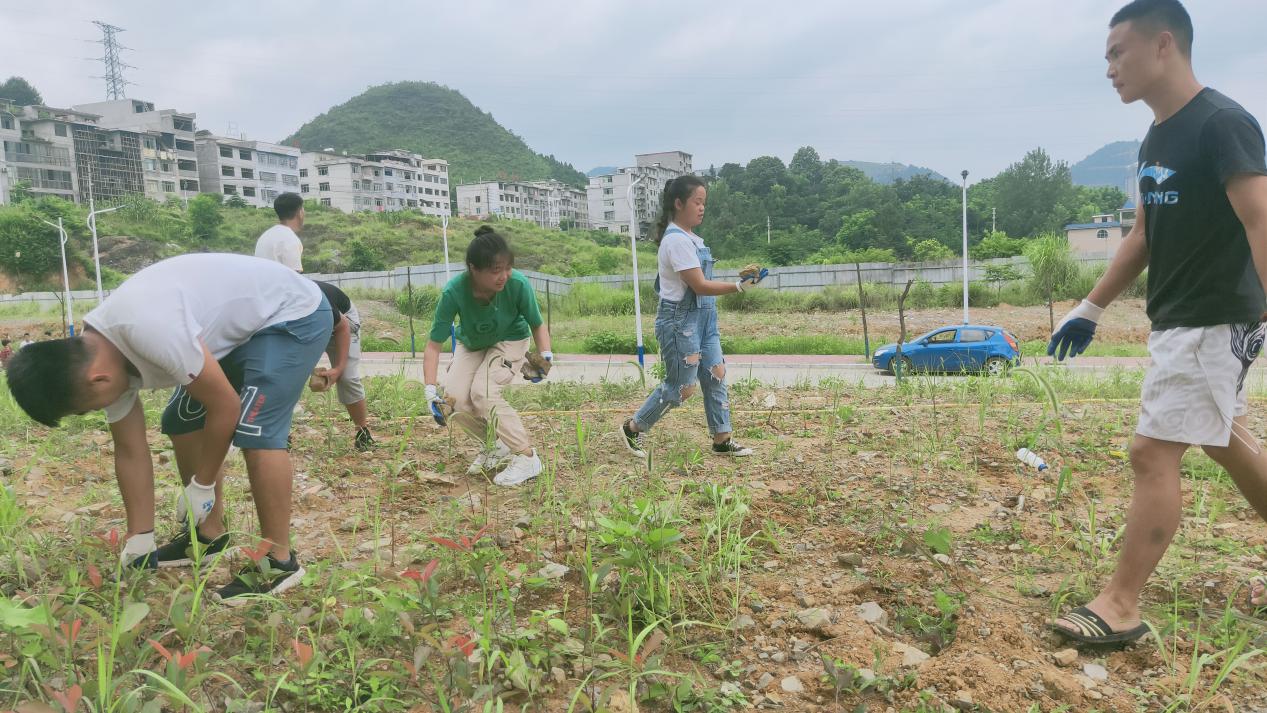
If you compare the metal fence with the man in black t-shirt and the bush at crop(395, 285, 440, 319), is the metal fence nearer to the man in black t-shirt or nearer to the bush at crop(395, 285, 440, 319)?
the bush at crop(395, 285, 440, 319)

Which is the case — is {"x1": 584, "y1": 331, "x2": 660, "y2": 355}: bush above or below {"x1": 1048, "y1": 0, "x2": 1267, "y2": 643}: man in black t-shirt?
below

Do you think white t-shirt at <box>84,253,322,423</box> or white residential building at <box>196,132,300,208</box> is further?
white residential building at <box>196,132,300,208</box>

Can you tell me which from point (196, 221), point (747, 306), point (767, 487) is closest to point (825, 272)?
point (747, 306)

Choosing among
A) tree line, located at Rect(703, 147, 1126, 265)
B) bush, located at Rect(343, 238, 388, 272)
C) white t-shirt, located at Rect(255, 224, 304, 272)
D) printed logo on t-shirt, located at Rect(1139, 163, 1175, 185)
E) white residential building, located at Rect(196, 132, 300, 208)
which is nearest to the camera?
printed logo on t-shirt, located at Rect(1139, 163, 1175, 185)

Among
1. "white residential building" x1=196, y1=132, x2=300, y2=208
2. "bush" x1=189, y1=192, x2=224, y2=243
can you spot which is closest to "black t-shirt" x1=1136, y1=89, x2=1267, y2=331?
"bush" x1=189, y1=192, x2=224, y2=243

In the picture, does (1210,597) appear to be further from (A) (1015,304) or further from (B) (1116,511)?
(A) (1015,304)

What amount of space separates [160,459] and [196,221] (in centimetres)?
5598

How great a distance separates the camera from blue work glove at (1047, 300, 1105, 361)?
242cm

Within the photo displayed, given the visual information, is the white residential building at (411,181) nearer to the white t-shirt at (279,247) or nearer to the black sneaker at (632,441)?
the white t-shirt at (279,247)

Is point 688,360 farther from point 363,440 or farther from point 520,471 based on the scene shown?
point 363,440

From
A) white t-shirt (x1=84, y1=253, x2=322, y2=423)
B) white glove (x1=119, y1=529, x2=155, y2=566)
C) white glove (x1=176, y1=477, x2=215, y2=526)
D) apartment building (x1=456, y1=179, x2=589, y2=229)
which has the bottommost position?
white glove (x1=119, y1=529, x2=155, y2=566)

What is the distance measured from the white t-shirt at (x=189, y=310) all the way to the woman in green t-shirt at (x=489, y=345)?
3.43 feet

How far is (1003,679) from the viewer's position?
1.72 meters

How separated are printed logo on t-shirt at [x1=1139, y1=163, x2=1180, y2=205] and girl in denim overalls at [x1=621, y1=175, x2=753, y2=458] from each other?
73.5 inches
